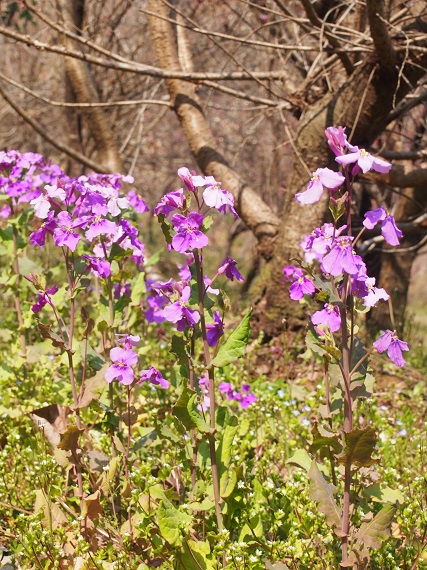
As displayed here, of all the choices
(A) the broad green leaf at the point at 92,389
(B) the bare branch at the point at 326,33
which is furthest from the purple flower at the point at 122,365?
(B) the bare branch at the point at 326,33

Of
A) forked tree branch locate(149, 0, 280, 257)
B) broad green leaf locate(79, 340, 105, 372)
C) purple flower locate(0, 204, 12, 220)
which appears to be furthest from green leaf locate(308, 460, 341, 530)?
forked tree branch locate(149, 0, 280, 257)

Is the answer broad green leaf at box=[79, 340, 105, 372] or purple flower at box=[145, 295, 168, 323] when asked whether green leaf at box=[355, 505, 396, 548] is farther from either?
purple flower at box=[145, 295, 168, 323]

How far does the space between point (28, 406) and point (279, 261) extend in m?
2.00

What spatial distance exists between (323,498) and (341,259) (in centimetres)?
72

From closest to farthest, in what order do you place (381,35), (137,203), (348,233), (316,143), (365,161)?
(365,161) → (348,233) → (137,203) → (381,35) → (316,143)

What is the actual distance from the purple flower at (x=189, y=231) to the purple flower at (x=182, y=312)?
0.61ft

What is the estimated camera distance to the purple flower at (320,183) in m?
1.78

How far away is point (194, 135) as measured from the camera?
493 centimetres

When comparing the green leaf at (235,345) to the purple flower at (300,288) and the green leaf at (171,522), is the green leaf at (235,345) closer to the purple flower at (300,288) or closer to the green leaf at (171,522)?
the purple flower at (300,288)

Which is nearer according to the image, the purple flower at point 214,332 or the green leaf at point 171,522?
the green leaf at point 171,522

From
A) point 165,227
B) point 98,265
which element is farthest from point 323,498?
point 98,265

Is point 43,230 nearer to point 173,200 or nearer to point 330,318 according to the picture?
point 173,200

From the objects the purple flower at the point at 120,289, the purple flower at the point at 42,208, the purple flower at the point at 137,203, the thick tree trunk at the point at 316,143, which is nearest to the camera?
the purple flower at the point at 42,208

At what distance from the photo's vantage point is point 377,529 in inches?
78.9
